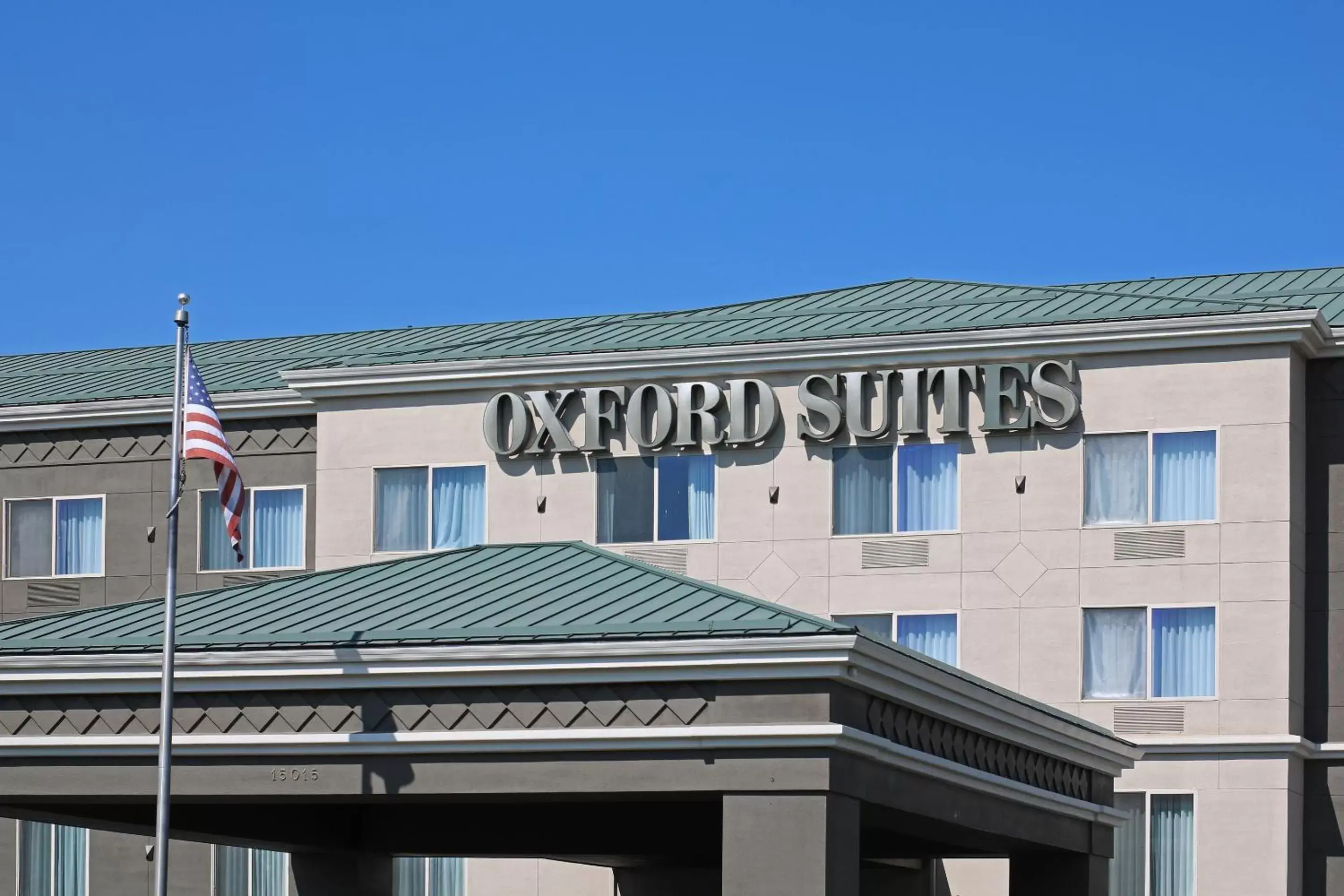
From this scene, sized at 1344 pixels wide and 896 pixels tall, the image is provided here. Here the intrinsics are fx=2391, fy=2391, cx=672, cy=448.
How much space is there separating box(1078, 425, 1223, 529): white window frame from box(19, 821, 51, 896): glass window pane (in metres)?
20.6

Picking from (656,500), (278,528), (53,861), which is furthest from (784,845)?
(278,528)

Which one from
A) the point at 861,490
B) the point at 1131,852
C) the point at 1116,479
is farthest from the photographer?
the point at 861,490

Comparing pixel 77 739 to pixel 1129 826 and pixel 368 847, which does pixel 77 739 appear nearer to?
A: pixel 368 847

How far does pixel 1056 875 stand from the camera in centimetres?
3112

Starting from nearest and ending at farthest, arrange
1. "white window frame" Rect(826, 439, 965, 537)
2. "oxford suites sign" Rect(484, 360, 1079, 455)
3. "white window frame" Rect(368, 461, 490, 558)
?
1. "oxford suites sign" Rect(484, 360, 1079, 455)
2. "white window frame" Rect(826, 439, 965, 537)
3. "white window frame" Rect(368, 461, 490, 558)

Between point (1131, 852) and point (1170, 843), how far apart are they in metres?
0.68

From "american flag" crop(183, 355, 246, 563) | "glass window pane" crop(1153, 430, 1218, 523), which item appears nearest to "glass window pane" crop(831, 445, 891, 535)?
"glass window pane" crop(1153, 430, 1218, 523)

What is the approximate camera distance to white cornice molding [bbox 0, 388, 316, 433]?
48219mm

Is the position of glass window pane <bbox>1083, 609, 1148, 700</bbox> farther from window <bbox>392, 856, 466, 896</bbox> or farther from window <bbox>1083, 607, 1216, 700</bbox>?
window <bbox>392, 856, 466, 896</bbox>

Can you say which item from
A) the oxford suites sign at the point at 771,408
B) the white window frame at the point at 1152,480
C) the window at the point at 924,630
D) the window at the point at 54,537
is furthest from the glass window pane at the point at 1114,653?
the window at the point at 54,537

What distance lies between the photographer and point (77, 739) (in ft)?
80.7

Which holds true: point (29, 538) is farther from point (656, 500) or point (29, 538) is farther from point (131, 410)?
point (656, 500)

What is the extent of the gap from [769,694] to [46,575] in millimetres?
31086

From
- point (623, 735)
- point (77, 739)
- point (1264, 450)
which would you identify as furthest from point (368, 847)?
point (1264, 450)
